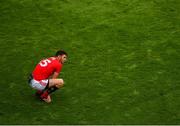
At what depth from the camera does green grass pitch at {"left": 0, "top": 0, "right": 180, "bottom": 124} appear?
9383 millimetres

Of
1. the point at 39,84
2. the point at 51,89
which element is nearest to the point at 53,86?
the point at 51,89

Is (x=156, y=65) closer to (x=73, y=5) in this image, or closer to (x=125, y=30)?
(x=125, y=30)

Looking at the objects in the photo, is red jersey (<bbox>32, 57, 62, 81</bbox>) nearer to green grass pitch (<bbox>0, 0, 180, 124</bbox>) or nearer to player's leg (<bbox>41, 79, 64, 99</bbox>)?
player's leg (<bbox>41, 79, 64, 99</bbox>)

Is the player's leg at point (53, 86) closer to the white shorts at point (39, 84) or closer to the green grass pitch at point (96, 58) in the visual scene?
the white shorts at point (39, 84)

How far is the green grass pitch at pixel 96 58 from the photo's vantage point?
9.38m

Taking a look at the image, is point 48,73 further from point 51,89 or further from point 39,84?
point 51,89

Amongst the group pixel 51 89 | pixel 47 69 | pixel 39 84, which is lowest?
pixel 51 89

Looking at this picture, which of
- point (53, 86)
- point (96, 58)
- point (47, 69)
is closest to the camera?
point (47, 69)

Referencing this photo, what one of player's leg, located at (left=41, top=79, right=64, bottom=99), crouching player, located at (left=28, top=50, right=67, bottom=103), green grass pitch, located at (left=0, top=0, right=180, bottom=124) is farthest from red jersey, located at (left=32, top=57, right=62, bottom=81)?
green grass pitch, located at (left=0, top=0, right=180, bottom=124)

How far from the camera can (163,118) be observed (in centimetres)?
909

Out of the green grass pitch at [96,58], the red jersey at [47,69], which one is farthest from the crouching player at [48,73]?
the green grass pitch at [96,58]

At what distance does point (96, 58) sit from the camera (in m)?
11.6

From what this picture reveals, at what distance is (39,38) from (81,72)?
7.56 ft

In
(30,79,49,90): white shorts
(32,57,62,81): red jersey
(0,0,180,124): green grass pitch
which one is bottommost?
(0,0,180,124): green grass pitch
